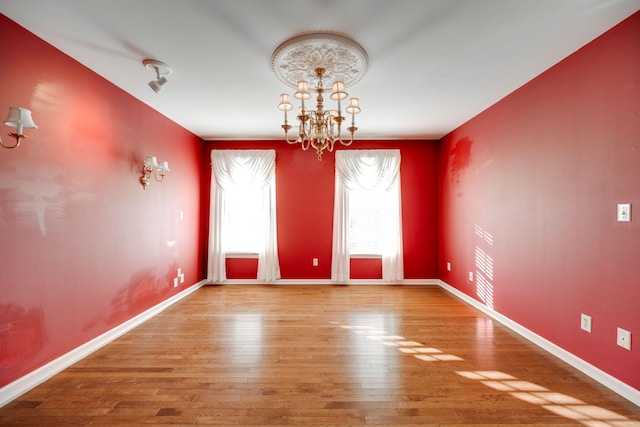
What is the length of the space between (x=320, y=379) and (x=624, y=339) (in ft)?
7.33

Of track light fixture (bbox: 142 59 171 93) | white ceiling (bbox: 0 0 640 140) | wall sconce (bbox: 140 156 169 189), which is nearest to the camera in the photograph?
white ceiling (bbox: 0 0 640 140)

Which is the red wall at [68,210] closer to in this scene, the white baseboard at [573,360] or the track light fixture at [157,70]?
the track light fixture at [157,70]

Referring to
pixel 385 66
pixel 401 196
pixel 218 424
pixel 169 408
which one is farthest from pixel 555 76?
pixel 169 408

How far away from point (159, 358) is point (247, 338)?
31.9 inches

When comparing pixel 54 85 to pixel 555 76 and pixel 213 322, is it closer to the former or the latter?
pixel 213 322

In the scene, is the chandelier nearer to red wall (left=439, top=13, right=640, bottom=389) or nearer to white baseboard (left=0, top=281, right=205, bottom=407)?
red wall (left=439, top=13, right=640, bottom=389)

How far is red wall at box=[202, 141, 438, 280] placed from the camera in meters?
5.31

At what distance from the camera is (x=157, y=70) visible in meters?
2.69

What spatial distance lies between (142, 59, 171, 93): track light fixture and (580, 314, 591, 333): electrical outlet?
420 centimetres

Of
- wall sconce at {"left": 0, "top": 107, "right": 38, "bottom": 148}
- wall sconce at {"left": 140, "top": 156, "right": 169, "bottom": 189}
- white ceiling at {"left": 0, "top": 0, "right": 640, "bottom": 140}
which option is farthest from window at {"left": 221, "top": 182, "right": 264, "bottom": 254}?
wall sconce at {"left": 0, "top": 107, "right": 38, "bottom": 148}

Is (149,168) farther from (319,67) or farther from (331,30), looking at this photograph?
(331,30)

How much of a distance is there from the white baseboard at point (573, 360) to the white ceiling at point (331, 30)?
103 inches

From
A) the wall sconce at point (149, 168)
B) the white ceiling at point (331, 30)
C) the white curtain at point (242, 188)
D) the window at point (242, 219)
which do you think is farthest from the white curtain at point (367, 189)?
the wall sconce at point (149, 168)

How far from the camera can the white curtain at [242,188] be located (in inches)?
205
